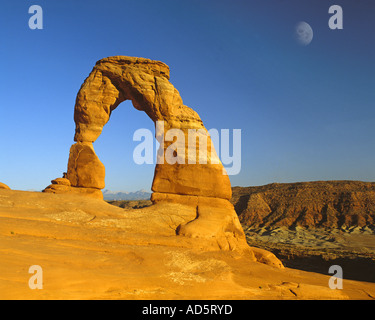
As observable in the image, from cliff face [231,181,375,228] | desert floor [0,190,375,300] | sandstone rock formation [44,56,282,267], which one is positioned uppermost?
sandstone rock formation [44,56,282,267]

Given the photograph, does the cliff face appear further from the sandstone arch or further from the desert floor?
the desert floor

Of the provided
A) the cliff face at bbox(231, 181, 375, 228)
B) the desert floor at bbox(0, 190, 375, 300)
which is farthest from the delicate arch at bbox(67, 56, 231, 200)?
the cliff face at bbox(231, 181, 375, 228)

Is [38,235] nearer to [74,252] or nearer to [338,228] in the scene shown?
[74,252]

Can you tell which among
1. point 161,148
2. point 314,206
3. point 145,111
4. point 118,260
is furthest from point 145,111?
point 314,206

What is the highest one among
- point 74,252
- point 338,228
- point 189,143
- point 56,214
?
point 189,143

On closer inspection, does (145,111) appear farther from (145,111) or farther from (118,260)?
(118,260)
